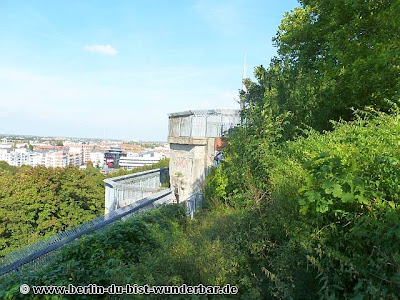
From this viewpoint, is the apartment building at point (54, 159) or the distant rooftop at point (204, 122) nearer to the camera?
the distant rooftop at point (204, 122)

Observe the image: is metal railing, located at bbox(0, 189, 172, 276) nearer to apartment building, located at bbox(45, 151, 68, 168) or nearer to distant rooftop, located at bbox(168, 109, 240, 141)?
distant rooftop, located at bbox(168, 109, 240, 141)

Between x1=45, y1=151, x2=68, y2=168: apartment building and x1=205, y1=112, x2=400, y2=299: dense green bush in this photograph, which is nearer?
x1=205, y1=112, x2=400, y2=299: dense green bush

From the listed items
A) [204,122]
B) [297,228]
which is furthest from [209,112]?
[297,228]

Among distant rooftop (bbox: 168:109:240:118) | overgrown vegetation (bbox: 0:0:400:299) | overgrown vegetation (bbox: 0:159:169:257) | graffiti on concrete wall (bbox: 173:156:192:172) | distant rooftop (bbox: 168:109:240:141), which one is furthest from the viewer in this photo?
overgrown vegetation (bbox: 0:159:169:257)

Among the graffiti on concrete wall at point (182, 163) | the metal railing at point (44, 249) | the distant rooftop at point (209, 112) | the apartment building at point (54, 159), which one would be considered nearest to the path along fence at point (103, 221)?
the metal railing at point (44, 249)

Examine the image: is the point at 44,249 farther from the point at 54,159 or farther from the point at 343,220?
the point at 54,159

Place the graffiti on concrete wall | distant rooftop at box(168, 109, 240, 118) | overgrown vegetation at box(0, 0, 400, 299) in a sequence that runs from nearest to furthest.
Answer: overgrown vegetation at box(0, 0, 400, 299) → the graffiti on concrete wall → distant rooftop at box(168, 109, 240, 118)

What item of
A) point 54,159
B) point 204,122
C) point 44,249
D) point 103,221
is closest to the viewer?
point 44,249

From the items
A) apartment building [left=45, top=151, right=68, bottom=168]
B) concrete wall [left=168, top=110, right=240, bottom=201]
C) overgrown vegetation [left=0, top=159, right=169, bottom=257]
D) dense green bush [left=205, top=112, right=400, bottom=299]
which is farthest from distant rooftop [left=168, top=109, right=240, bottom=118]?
apartment building [left=45, top=151, right=68, bottom=168]

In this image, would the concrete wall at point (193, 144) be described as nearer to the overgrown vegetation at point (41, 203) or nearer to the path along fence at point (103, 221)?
the path along fence at point (103, 221)

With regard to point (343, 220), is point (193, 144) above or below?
above

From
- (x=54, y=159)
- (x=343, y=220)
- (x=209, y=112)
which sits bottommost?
(x=54, y=159)

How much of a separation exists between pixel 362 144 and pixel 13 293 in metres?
4.01

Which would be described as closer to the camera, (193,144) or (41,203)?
(193,144)
